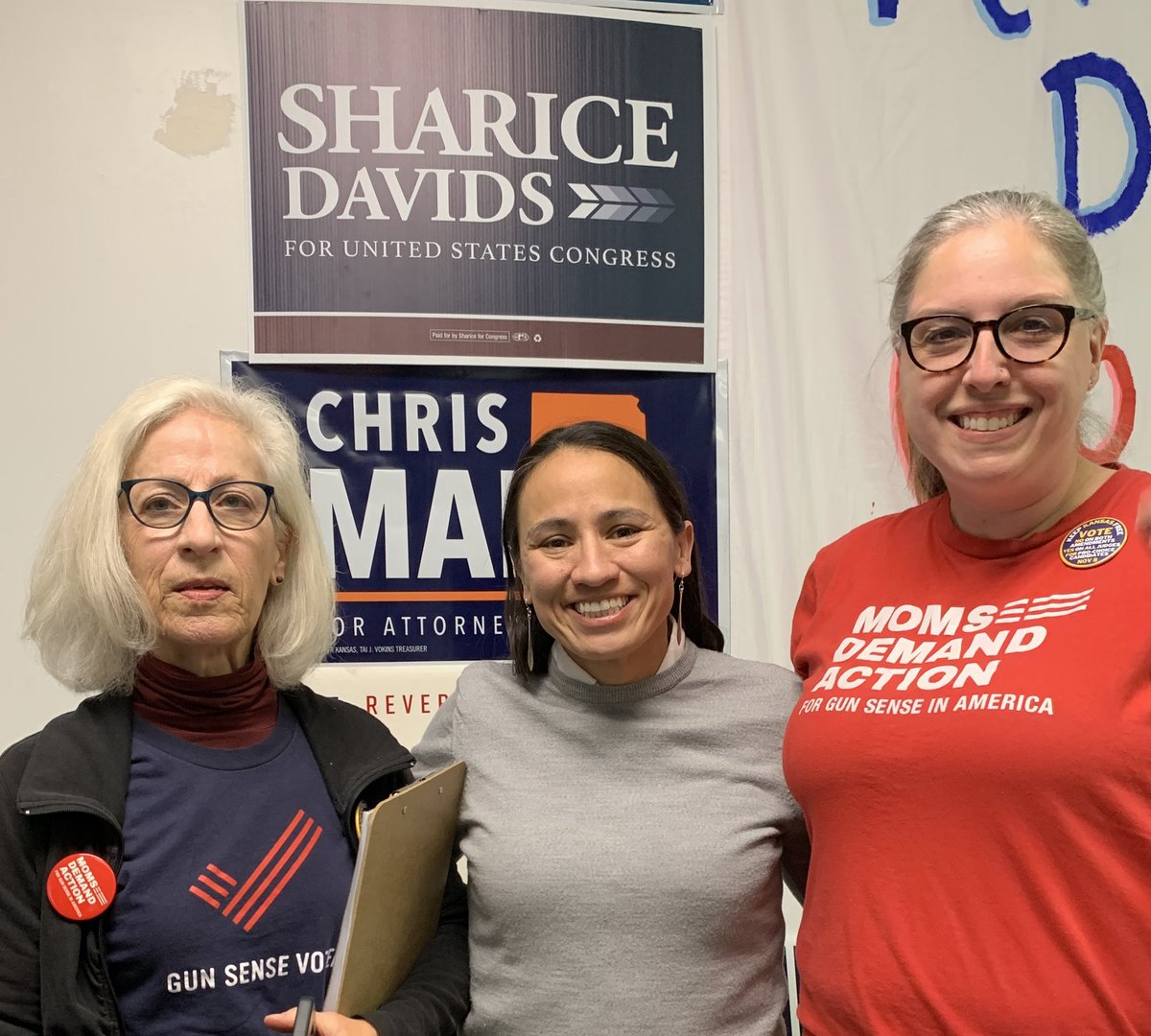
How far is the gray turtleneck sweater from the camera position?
1.22 m

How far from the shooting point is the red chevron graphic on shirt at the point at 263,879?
1175 mm

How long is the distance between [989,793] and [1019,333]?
46 cm

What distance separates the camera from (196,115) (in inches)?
82.1

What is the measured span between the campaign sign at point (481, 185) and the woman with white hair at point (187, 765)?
781 millimetres

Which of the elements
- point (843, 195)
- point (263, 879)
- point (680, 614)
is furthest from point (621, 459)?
point (843, 195)

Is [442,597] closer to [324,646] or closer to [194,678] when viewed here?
[324,646]

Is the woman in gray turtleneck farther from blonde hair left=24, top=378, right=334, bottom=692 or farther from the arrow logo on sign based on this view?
the arrow logo on sign

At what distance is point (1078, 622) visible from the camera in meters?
1.04

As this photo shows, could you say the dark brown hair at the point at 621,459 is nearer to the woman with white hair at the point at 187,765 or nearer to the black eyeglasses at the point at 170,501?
the woman with white hair at the point at 187,765

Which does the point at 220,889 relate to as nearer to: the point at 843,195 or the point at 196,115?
the point at 196,115

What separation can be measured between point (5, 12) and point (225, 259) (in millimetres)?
614

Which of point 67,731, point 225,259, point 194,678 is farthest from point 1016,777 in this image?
point 225,259

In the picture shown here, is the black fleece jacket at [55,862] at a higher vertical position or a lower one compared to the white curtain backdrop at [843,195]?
lower

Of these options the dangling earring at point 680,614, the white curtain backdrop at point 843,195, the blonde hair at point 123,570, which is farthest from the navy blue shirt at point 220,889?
the white curtain backdrop at point 843,195
